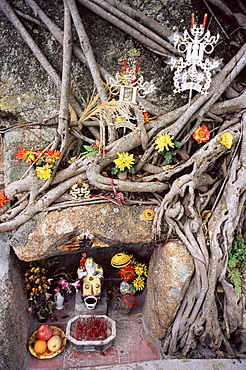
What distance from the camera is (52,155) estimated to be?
10.0 ft

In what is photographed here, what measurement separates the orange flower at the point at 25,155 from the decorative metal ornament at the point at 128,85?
3.67ft

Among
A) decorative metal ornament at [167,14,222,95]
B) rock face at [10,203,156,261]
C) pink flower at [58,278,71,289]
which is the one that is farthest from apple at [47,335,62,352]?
decorative metal ornament at [167,14,222,95]

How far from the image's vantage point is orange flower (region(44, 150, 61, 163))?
305 centimetres

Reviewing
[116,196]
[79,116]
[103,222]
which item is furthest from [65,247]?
[79,116]

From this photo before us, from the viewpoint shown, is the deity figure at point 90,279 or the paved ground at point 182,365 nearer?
the paved ground at point 182,365

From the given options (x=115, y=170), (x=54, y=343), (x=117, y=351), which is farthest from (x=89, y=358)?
(x=115, y=170)

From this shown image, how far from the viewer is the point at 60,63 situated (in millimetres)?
3373

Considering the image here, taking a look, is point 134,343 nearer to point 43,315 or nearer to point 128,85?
point 43,315

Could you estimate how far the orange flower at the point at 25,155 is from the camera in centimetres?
304

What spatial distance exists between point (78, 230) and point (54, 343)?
4.35 feet

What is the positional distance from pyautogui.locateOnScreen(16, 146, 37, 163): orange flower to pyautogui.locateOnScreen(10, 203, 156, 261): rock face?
61 cm

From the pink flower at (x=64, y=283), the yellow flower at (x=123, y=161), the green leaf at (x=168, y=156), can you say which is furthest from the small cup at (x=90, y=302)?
the green leaf at (x=168, y=156)

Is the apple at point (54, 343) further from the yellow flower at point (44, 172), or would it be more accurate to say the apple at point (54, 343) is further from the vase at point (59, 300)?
the yellow flower at point (44, 172)

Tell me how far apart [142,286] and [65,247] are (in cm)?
121
